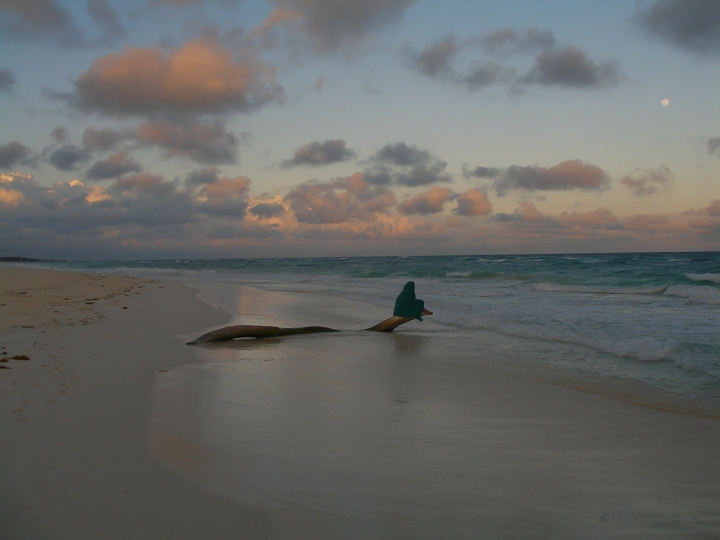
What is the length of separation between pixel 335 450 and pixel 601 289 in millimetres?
21384

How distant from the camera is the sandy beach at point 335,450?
262 centimetres

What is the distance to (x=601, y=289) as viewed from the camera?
72.9 ft

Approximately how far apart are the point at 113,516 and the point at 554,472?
261cm

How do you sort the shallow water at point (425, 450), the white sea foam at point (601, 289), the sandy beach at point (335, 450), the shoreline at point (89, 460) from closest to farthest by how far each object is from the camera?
the shoreline at point (89, 460)
the sandy beach at point (335, 450)
the shallow water at point (425, 450)
the white sea foam at point (601, 289)

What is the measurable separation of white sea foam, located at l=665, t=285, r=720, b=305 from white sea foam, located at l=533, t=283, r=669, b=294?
0.53m

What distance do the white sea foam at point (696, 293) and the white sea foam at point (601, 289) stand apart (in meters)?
0.53

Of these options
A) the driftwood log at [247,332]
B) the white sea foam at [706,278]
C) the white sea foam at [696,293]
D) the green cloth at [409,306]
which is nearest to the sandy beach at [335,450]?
the driftwood log at [247,332]

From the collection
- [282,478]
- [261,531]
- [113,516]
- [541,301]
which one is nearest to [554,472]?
[282,478]

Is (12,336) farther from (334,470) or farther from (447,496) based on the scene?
(447,496)

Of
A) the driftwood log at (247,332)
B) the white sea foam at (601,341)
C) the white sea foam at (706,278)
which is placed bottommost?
the white sea foam at (601,341)

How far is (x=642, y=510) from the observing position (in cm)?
290

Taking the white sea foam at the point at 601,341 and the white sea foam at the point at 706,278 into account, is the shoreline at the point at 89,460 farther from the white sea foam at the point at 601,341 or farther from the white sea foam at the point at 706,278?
the white sea foam at the point at 706,278

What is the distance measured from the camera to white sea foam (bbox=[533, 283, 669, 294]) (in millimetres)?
20703

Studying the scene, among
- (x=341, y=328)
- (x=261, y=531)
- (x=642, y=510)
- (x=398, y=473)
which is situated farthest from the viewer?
(x=341, y=328)
